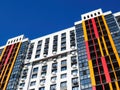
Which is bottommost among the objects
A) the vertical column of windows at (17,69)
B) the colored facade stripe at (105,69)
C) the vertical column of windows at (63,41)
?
the colored facade stripe at (105,69)

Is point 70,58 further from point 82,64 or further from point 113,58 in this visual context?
point 113,58

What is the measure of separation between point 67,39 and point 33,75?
13.3 m

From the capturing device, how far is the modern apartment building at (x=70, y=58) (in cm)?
4453

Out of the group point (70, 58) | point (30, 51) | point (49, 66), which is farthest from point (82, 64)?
point (30, 51)

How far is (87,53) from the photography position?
1960 inches

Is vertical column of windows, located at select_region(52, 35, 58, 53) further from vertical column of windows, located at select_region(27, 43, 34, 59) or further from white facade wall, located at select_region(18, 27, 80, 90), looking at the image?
vertical column of windows, located at select_region(27, 43, 34, 59)

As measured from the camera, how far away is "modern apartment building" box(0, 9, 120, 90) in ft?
146

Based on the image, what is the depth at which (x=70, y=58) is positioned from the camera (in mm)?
53594

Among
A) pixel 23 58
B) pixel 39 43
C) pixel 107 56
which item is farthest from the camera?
pixel 39 43

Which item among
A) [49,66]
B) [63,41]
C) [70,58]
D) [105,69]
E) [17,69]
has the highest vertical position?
[63,41]

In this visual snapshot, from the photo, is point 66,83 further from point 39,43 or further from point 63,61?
point 39,43

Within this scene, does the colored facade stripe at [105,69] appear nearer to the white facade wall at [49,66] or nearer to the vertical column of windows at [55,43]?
the white facade wall at [49,66]

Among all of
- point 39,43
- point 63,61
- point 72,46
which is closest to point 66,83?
point 63,61

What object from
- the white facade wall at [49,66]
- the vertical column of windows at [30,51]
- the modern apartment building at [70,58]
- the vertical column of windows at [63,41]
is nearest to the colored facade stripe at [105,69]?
the modern apartment building at [70,58]
